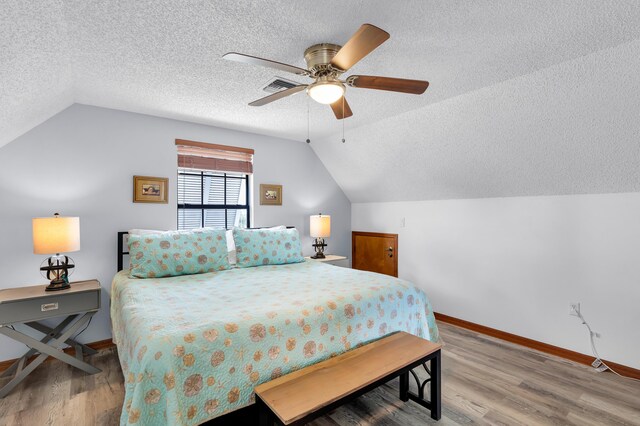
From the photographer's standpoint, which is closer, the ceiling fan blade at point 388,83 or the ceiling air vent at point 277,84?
the ceiling fan blade at point 388,83

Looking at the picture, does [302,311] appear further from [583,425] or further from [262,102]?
[583,425]

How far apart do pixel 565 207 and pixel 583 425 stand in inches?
69.4

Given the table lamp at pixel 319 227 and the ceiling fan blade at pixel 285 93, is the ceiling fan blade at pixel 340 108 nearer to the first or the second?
the ceiling fan blade at pixel 285 93

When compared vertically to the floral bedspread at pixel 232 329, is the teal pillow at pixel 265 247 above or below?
above

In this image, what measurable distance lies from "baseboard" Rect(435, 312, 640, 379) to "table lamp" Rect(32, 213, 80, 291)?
3.83 metres

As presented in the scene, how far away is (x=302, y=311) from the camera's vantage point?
1.83 meters

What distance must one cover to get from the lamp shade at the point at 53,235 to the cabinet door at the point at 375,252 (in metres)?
3.52

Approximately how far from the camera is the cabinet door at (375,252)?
436 centimetres

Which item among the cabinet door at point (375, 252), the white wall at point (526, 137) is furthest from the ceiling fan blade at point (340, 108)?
the cabinet door at point (375, 252)

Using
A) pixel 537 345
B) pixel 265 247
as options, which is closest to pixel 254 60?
pixel 265 247

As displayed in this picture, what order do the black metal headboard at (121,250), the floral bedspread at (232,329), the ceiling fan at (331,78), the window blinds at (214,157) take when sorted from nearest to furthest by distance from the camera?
the floral bedspread at (232,329) → the ceiling fan at (331,78) → the black metal headboard at (121,250) → the window blinds at (214,157)

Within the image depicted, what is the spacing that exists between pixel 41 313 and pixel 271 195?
2.50 metres

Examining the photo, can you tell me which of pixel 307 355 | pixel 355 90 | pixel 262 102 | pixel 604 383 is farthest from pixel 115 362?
pixel 604 383

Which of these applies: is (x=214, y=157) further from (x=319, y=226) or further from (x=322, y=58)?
(x=322, y=58)
